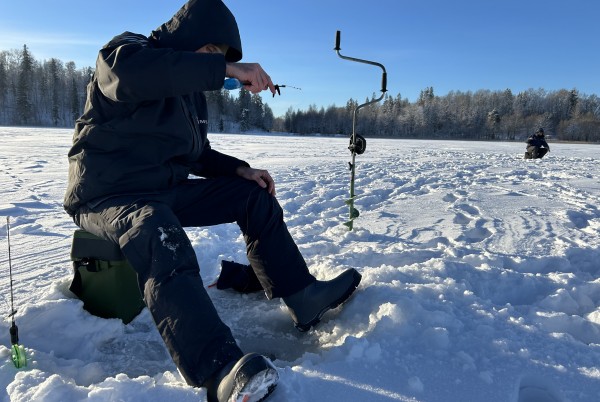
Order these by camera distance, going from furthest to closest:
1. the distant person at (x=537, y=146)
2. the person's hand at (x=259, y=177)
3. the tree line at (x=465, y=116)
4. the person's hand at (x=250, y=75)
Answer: the tree line at (x=465, y=116) < the distant person at (x=537, y=146) < the person's hand at (x=259, y=177) < the person's hand at (x=250, y=75)

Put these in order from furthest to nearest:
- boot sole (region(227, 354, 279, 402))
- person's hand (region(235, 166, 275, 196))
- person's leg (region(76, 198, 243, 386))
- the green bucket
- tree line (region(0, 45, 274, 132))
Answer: tree line (region(0, 45, 274, 132)) < person's hand (region(235, 166, 275, 196)) < the green bucket < person's leg (region(76, 198, 243, 386)) < boot sole (region(227, 354, 279, 402))

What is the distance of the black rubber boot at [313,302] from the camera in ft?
6.42

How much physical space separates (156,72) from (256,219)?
832 mm

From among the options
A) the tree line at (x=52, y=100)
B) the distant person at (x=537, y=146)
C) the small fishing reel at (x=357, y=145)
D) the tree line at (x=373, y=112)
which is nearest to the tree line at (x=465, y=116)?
the tree line at (x=373, y=112)

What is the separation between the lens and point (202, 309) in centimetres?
137

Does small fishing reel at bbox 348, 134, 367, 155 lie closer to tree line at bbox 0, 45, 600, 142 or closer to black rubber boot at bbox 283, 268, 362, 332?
black rubber boot at bbox 283, 268, 362, 332

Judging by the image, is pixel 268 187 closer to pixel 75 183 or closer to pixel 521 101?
pixel 75 183

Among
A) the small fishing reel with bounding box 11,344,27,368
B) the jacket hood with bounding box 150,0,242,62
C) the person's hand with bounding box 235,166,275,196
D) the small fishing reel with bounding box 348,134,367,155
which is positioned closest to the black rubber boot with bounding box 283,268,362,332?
the person's hand with bounding box 235,166,275,196

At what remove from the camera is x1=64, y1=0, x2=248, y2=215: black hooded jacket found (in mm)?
1503

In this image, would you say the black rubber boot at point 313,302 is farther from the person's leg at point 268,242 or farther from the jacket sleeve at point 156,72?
the jacket sleeve at point 156,72

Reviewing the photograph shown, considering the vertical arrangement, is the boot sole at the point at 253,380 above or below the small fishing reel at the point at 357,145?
below

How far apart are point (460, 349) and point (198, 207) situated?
1371mm

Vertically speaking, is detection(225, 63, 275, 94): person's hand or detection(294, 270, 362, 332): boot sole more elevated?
detection(225, 63, 275, 94): person's hand

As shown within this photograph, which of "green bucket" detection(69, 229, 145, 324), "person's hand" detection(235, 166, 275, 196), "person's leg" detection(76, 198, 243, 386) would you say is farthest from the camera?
"person's hand" detection(235, 166, 275, 196)
